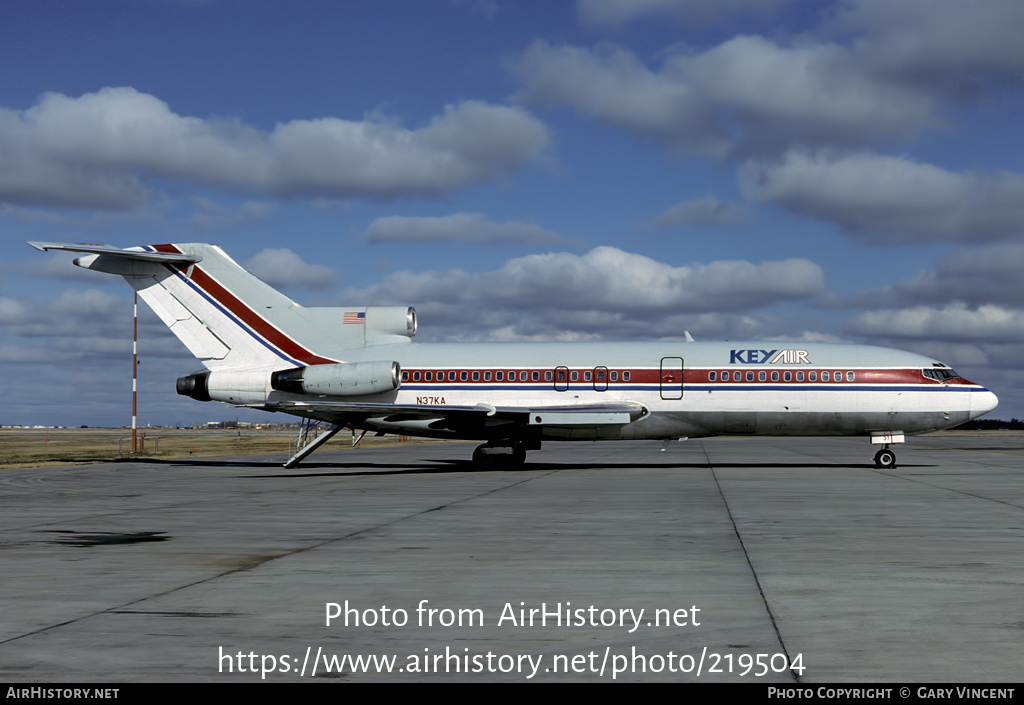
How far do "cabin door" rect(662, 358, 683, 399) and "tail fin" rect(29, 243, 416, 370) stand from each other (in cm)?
1166

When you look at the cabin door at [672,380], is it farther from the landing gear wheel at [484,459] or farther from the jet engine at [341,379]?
the jet engine at [341,379]

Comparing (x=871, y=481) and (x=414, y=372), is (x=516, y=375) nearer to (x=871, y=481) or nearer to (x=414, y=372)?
(x=414, y=372)

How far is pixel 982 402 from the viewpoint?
3170 centimetres

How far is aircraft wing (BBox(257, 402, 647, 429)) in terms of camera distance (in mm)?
30297

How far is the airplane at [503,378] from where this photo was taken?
31484 millimetres

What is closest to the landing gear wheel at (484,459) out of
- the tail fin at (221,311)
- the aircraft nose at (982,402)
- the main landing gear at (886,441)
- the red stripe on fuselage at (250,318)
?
the tail fin at (221,311)

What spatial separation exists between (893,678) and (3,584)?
28.5 ft

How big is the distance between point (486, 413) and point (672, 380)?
651 cm

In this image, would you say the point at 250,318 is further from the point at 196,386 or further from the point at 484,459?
the point at 484,459

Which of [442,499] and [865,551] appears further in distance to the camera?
[442,499]

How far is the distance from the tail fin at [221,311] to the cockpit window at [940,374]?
20501mm
